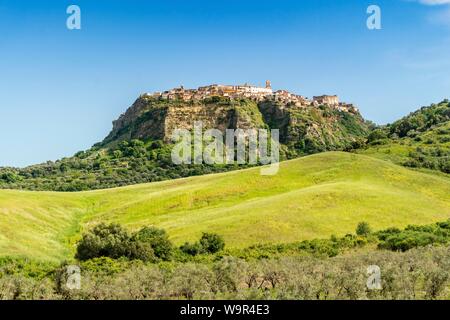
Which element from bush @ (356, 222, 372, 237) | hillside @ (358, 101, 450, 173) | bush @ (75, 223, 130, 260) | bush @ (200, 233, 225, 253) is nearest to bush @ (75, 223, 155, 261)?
bush @ (75, 223, 130, 260)

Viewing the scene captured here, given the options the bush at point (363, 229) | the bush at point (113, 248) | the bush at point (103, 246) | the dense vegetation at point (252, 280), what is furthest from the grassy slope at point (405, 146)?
the dense vegetation at point (252, 280)

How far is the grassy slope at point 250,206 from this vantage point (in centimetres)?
8062

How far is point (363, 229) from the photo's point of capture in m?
77.4

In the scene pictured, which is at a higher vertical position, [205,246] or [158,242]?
[158,242]

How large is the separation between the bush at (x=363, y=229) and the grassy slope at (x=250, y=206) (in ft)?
9.05

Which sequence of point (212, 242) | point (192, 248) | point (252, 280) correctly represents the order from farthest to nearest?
point (212, 242), point (192, 248), point (252, 280)

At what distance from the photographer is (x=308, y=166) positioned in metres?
125

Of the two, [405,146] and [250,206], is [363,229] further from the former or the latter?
[405,146]

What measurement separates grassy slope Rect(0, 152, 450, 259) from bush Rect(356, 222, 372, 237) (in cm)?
276

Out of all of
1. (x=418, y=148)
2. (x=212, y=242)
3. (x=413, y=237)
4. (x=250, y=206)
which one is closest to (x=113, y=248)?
(x=212, y=242)

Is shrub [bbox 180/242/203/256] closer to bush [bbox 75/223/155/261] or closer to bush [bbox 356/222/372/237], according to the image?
bush [bbox 75/223/155/261]

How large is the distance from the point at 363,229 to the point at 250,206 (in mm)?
21293

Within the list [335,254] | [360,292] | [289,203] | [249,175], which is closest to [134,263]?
[335,254]
